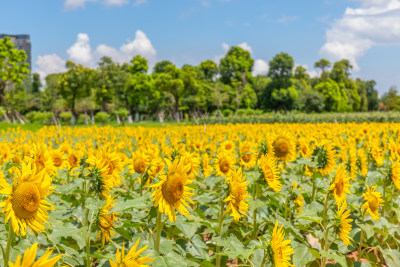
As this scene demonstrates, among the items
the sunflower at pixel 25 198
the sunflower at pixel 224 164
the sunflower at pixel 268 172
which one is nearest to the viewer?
the sunflower at pixel 25 198

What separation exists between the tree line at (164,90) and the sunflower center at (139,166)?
35.7 meters

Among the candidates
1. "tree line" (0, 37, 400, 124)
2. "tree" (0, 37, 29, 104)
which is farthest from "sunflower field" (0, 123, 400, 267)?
"tree" (0, 37, 29, 104)

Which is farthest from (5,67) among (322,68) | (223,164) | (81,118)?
(322,68)

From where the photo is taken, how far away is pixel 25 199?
1385 millimetres

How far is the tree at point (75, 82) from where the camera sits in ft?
133

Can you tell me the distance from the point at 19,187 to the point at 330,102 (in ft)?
199

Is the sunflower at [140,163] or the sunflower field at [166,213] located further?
the sunflower at [140,163]

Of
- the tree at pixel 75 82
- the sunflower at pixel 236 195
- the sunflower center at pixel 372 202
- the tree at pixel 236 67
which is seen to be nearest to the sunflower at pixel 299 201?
the sunflower center at pixel 372 202

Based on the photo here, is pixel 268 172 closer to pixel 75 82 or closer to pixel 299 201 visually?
pixel 299 201

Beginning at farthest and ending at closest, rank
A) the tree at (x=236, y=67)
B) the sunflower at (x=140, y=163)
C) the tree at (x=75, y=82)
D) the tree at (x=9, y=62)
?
the tree at (x=236, y=67)
the tree at (x=75, y=82)
the tree at (x=9, y=62)
the sunflower at (x=140, y=163)

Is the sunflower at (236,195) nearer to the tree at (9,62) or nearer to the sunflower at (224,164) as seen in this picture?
the sunflower at (224,164)

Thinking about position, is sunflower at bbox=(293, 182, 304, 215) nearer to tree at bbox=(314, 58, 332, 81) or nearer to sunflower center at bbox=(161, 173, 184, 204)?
sunflower center at bbox=(161, 173, 184, 204)

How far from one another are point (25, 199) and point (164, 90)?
1677 inches

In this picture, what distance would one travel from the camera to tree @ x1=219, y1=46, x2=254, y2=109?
51.7 m
